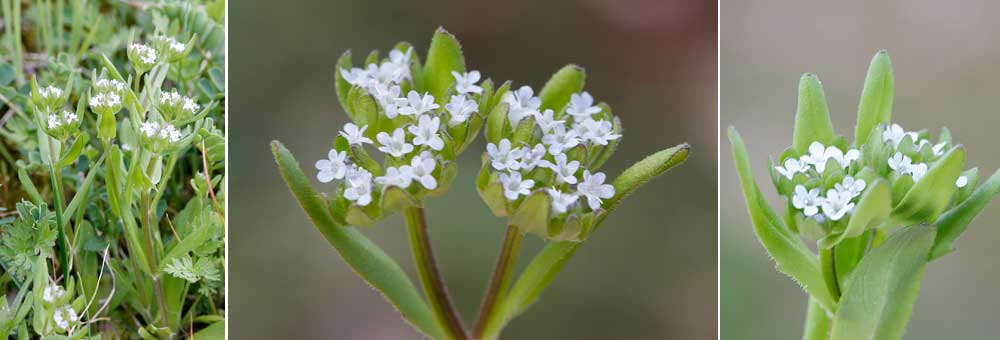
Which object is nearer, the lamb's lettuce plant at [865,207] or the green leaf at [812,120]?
the lamb's lettuce plant at [865,207]

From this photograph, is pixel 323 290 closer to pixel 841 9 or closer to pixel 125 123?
pixel 125 123

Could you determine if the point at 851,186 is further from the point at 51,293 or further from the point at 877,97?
the point at 51,293

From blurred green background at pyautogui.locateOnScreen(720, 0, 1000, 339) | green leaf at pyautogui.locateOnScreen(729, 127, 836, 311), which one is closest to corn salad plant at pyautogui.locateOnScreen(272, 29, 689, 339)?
green leaf at pyautogui.locateOnScreen(729, 127, 836, 311)

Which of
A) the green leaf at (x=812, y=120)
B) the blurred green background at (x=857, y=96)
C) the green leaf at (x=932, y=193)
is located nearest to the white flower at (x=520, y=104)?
the green leaf at (x=812, y=120)

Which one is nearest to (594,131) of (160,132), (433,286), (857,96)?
(433,286)

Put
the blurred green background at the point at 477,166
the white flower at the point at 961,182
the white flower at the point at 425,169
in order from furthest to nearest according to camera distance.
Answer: the blurred green background at the point at 477,166 → the white flower at the point at 961,182 → the white flower at the point at 425,169

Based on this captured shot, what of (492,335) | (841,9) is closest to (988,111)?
(841,9)

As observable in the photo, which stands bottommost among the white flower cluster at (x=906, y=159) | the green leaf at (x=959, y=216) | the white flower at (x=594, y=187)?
the green leaf at (x=959, y=216)

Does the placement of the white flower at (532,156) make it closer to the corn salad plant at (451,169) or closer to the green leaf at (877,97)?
the corn salad plant at (451,169)
